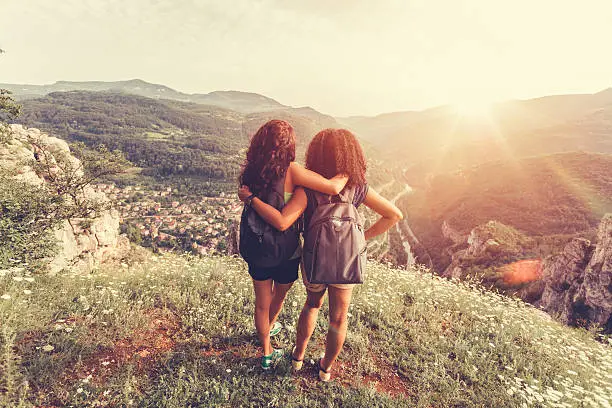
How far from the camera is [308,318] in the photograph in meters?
3.15

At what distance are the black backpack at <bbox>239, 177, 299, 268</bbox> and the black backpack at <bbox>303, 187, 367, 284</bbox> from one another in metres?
0.18

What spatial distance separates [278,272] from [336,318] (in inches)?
29.2

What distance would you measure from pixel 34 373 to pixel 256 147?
10.3 ft

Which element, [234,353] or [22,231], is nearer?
[234,353]

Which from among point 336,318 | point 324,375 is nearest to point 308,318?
point 336,318

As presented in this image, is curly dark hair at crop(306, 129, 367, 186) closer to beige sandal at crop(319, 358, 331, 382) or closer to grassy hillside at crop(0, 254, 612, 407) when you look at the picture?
beige sandal at crop(319, 358, 331, 382)

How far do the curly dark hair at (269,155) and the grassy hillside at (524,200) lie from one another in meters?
69.5

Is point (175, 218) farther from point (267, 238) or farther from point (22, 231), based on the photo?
point (267, 238)

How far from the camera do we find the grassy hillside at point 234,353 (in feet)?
9.86

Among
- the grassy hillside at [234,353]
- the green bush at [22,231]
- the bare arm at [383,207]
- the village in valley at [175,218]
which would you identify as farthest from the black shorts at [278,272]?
the village in valley at [175,218]

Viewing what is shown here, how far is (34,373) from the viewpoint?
9.77 feet

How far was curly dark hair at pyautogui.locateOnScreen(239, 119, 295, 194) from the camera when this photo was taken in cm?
265

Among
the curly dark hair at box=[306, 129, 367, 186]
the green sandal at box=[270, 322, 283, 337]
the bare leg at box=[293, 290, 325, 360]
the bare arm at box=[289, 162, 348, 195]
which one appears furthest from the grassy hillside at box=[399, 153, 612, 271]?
the bare arm at box=[289, 162, 348, 195]

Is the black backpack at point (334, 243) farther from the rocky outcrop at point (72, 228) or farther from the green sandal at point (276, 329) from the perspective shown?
the rocky outcrop at point (72, 228)
